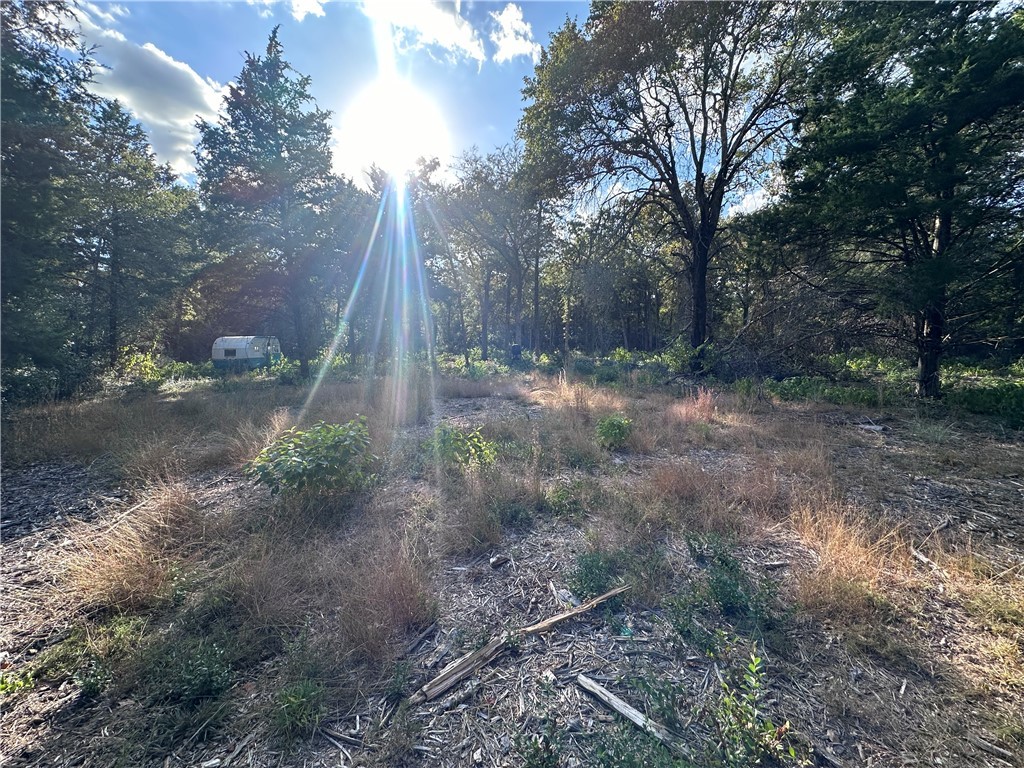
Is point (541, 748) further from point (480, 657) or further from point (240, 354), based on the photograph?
point (240, 354)

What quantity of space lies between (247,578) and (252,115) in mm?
19344

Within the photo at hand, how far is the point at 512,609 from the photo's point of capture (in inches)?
101

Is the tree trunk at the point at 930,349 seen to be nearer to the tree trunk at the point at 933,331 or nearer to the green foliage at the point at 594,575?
the tree trunk at the point at 933,331

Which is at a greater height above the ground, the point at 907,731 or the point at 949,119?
the point at 949,119

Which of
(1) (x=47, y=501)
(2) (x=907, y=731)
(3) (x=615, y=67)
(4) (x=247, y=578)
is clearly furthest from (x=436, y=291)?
(2) (x=907, y=731)

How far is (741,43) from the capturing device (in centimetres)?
1045

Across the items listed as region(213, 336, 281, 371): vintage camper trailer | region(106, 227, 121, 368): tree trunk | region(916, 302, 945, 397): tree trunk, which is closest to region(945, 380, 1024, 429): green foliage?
region(916, 302, 945, 397): tree trunk

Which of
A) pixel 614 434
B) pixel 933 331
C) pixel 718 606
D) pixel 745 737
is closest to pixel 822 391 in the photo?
A: pixel 933 331

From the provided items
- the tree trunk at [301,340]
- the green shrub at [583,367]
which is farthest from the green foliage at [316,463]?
the tree trunk at [301,340]

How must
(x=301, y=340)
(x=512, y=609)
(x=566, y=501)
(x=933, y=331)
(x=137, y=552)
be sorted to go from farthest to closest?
(x=301, y=340) < (x=933, y=331) < (x=566, y=501) < (x=137, y=552) < (x=512, y=609)

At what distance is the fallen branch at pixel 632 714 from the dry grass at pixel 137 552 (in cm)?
297

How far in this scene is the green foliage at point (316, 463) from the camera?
Result: 146 inches

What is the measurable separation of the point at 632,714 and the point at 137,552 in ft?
12.2

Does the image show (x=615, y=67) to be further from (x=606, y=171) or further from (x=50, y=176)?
(x=50, y=176)
